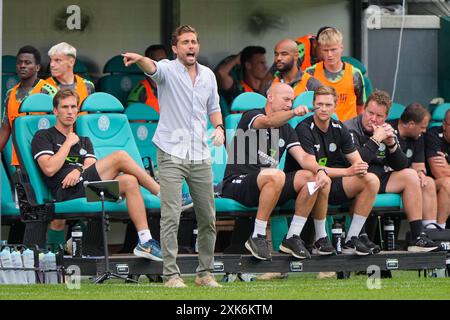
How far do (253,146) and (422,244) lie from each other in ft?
6.01

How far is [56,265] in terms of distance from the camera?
1198 centimetres

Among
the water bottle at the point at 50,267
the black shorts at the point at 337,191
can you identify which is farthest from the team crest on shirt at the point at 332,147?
the water bottle at the point at 50,267

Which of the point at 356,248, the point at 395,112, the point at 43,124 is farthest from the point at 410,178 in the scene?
the point at 43,124

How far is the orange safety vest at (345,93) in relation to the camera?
1398cm

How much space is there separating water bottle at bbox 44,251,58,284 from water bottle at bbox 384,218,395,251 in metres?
3.17

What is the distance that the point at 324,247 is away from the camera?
12297mm

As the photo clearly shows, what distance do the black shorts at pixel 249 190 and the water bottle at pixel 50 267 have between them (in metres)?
1.64

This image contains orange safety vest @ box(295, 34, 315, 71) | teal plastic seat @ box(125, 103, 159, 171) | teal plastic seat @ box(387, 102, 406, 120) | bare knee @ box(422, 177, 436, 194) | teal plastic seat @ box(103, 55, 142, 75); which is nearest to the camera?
bare knee @ box(422, 177, 436, 194)

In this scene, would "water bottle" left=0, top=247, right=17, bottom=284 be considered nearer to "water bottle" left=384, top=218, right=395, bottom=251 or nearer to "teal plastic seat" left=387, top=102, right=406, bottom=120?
"water bottle" left=384, top=218, right=395, bottom=251

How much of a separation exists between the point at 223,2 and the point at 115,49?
1.39 m

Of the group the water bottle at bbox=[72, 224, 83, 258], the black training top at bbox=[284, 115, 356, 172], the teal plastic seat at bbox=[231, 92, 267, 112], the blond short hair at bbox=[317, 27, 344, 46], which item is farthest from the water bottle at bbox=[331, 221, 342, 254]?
the water bottle at bbox=[72, 224, 83, 258]

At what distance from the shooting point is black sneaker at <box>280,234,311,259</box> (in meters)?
12.1

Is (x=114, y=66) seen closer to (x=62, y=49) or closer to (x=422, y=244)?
(x=62, y=49)

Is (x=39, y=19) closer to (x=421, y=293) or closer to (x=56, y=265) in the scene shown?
(x=56, y=265)
